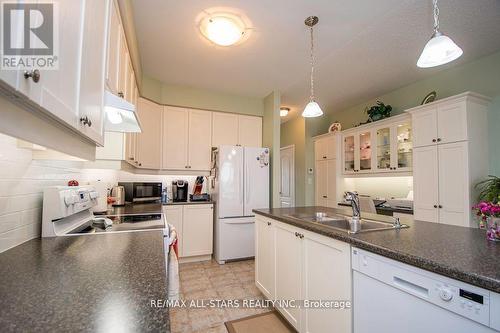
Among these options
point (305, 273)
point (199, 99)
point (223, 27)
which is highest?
point (223, 27)

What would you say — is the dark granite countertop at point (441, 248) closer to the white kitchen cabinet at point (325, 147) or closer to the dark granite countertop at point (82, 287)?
the dark granite countertop at point (82, 287)

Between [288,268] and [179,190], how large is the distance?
2.35 metres

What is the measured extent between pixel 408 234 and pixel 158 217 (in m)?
1.84

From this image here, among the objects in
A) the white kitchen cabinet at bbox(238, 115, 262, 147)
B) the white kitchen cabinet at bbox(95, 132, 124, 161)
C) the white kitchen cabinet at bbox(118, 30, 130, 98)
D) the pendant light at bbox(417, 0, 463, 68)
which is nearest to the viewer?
the pendant light at bbox(417, 0, 463, 68)

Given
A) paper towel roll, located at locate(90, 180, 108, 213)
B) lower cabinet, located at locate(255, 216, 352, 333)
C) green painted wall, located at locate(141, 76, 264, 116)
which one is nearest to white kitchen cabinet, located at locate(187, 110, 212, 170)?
green painted wall, located at locate(141, 76, 264, 116)

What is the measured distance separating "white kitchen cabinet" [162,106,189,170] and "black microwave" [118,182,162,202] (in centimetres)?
35

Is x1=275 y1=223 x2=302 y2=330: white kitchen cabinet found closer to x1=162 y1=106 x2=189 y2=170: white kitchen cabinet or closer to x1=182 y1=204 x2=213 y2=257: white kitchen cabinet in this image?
x1=182 y1=204 x2=213 y2=257: white kitchen cabinet

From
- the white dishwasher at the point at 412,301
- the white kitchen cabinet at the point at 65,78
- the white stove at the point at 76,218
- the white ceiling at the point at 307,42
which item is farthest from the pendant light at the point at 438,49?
the white stove at the point at 76,218

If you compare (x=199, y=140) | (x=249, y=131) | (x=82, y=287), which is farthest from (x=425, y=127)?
(x=82, y=287)

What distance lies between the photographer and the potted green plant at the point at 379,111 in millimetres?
3623

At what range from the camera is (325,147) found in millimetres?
4520

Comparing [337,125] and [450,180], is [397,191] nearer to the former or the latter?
[450,180]

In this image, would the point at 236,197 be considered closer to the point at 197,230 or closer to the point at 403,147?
the point at 197,230

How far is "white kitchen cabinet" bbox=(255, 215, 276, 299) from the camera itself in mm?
Answer: 2039
